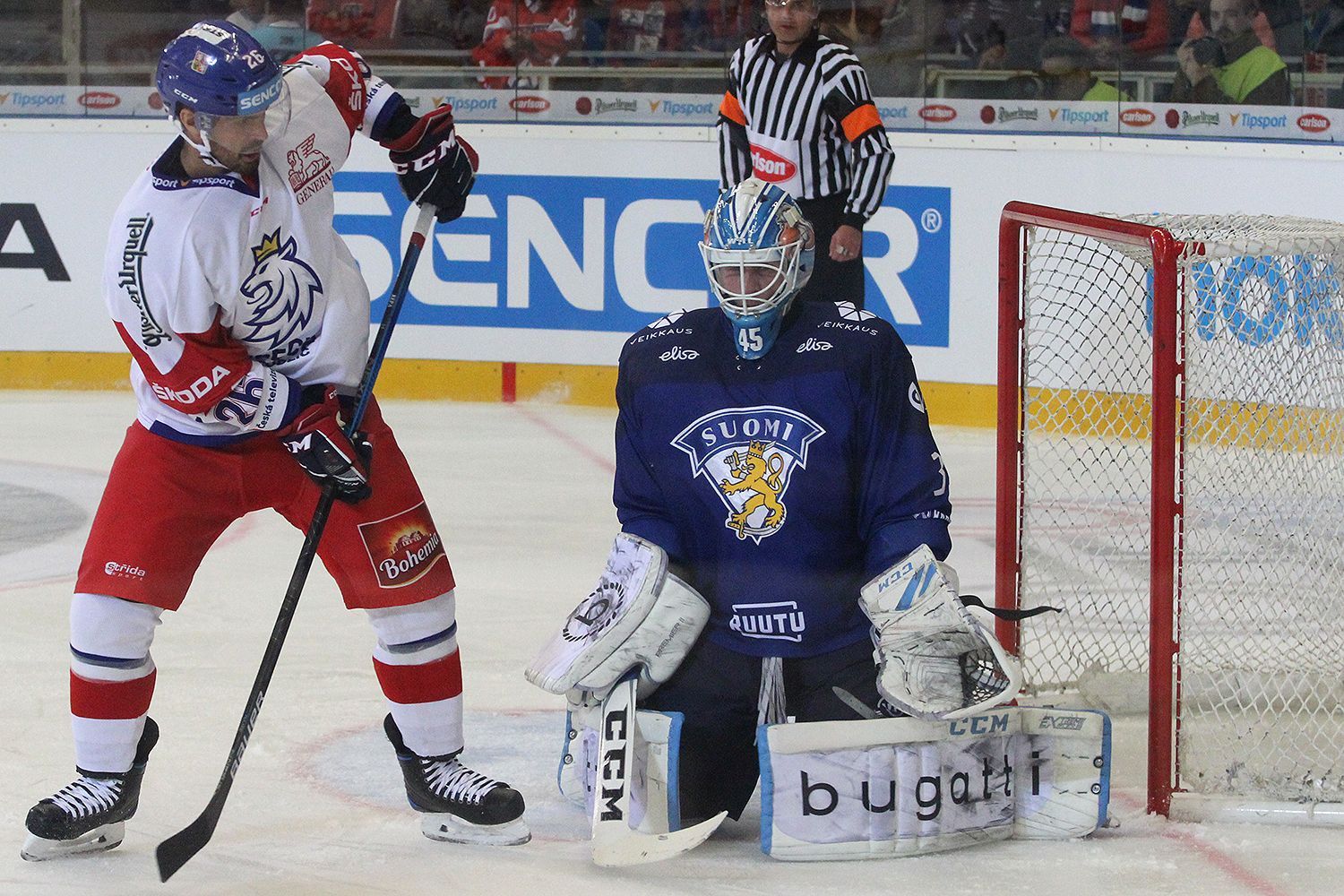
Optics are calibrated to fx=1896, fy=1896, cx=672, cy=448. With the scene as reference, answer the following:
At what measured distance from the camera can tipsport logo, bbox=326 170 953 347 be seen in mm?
6266

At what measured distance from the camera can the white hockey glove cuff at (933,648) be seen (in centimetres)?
251

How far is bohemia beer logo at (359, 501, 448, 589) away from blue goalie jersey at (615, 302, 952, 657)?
30 centimetres

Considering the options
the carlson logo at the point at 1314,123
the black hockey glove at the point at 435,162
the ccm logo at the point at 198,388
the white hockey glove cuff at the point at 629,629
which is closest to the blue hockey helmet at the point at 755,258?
the white hockey glove cuff at the point at 629,629

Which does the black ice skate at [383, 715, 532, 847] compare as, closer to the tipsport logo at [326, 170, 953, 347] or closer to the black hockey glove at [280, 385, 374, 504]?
the black hockey glove at [280, 385, 374, 504]

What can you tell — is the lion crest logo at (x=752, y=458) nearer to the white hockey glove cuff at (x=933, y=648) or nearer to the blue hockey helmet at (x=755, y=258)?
the blue hockey helmet at (x=755, y=258)

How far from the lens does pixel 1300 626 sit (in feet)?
10.5

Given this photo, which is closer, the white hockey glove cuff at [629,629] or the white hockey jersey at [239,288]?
the white hockey jersey at [239,288]

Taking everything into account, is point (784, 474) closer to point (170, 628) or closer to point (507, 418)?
point (170, 628)

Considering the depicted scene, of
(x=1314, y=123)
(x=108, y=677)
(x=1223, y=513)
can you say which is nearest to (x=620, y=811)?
(x=108, y=677)

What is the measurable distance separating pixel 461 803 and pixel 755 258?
0.86 m

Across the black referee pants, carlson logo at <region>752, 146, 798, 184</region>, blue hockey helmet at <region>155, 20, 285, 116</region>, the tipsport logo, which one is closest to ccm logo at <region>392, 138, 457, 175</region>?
blue hockey helmet at <region>155, 20, 285, 116</region>

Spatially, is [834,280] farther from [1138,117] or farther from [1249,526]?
[1138,117]

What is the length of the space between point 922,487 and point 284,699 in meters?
1.32

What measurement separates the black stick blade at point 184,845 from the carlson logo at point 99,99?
4682 millimetres
